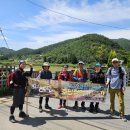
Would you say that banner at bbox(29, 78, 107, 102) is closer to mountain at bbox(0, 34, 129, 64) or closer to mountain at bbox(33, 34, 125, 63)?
mountain at bbox(0, 34, 129, 64)

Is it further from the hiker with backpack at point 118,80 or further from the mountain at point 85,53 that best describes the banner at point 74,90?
the mountain at point 85,53

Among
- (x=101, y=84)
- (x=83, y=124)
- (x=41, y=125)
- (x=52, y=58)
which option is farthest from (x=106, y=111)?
(x=52, y=58)

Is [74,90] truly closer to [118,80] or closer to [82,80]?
[82,80]

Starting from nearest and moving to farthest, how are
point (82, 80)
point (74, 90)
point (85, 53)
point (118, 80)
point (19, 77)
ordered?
point (19, 77)
point (118, 80)
point (74, 90)
point (82, 80)
point (85, 53)

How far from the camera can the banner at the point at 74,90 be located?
981 cm

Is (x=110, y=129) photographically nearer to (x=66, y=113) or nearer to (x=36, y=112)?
(x=66, y=113)

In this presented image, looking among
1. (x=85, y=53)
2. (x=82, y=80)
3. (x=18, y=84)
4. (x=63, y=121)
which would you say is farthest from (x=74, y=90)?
(x=85, y=53)

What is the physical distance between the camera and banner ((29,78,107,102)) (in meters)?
9.81

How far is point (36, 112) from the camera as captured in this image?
9.93 metres

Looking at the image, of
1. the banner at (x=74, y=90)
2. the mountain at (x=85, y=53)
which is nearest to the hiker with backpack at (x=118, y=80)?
the banner at (x=74, y=90)

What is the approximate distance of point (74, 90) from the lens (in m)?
9.86

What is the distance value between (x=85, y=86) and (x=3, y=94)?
5.50 metres

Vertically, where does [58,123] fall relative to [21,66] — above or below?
below

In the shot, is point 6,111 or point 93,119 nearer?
point 93,119
